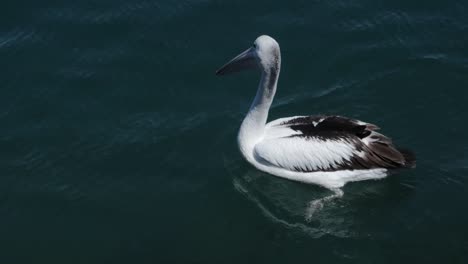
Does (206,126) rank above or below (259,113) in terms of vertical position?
below

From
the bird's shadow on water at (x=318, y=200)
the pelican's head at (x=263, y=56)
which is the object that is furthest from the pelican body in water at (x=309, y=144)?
the bird's shadow on water at (x=318, y=200)

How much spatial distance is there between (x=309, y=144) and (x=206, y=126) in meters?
2.38

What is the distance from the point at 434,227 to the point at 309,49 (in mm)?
5138

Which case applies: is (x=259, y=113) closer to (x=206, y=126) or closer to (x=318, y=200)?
(x=206, y=126)

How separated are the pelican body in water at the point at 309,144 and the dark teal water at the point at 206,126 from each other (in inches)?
16.0

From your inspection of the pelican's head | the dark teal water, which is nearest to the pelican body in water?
the pelican's head

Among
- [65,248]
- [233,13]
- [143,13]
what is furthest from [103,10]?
[65,248]

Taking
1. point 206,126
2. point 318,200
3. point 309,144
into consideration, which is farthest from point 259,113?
point 318,200

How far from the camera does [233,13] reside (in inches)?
546

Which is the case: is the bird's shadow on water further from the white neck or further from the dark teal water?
the white neck

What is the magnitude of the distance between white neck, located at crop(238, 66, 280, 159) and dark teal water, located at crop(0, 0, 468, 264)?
0.55m

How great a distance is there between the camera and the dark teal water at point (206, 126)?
9.50 meters

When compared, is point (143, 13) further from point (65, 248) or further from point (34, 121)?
point (65, 248)

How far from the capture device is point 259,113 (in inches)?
404
